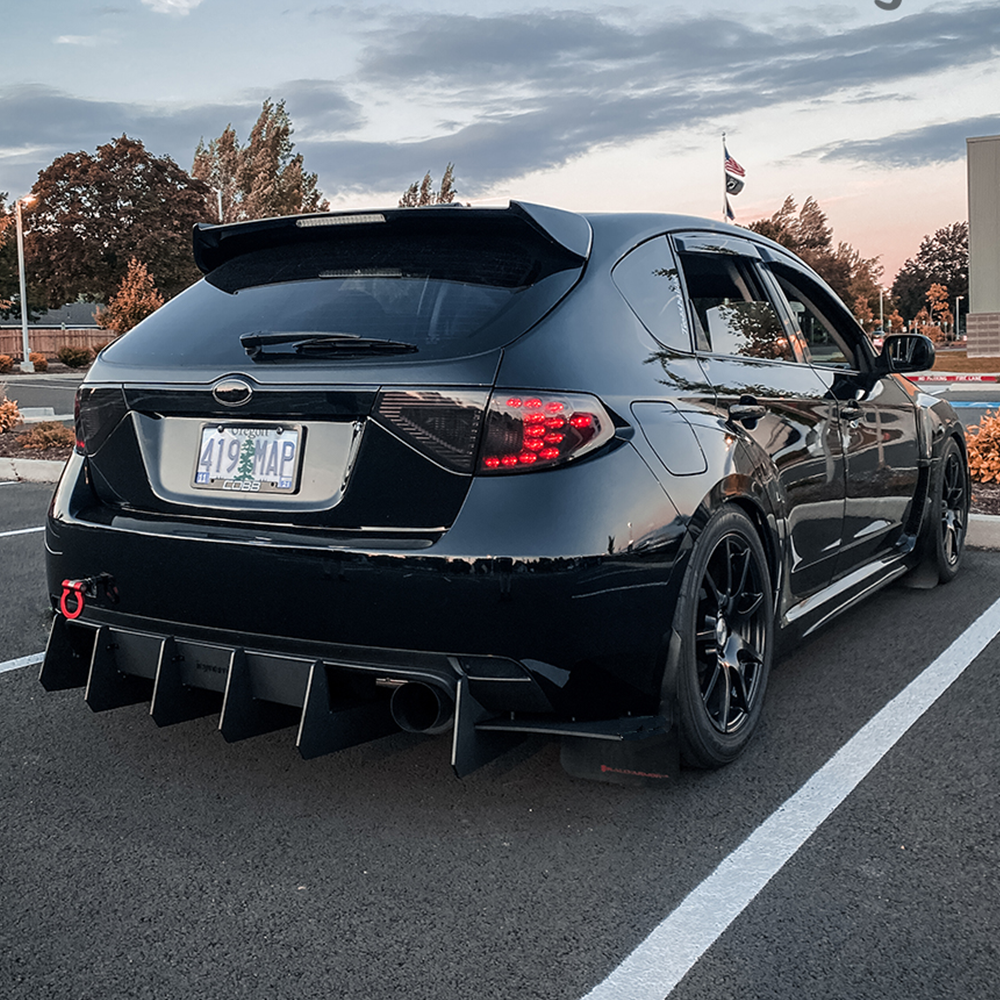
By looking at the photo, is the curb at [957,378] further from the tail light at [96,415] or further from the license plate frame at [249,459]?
the license plate frame at [249,459]

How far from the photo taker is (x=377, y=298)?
9.75ft

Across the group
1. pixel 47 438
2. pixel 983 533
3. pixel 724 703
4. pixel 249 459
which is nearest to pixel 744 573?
pixel 724 703

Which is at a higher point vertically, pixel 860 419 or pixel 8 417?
pixel 8 417

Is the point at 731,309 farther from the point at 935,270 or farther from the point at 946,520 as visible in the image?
the point at 935,270

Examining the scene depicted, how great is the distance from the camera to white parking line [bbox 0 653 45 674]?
4379 mm

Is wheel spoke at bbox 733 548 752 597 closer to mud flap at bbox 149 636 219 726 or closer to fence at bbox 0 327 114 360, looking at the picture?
mud flap at bbox 149 636 219 726

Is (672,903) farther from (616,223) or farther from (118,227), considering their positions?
(118,227)

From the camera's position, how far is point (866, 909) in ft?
8.13

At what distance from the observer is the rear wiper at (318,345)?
9.12 feet

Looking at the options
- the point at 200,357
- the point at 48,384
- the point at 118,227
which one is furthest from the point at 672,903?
the point at 118,227

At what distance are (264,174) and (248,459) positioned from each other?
5451 cm

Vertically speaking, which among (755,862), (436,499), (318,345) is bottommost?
(755,862)

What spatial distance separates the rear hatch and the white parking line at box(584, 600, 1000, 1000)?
1042mm

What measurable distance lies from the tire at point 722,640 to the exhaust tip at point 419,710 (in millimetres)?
627
